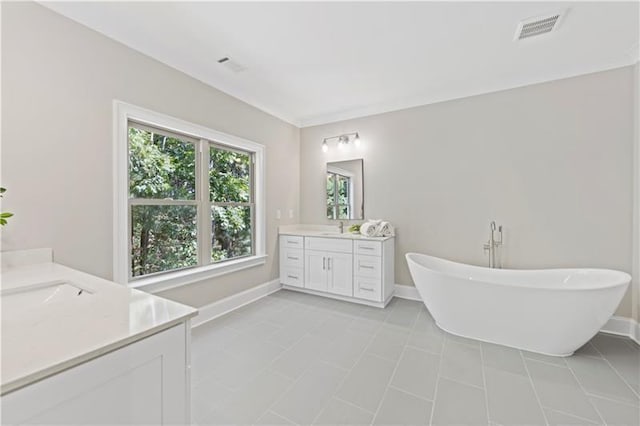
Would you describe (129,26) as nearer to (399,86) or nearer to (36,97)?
(36,97)

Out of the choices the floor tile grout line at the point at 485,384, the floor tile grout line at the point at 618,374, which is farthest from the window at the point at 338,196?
the floor tile grout line at the point at 618,374

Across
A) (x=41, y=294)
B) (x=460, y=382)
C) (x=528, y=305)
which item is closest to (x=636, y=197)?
(x=528, y=305)

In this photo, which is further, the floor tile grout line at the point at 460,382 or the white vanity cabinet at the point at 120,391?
the floor tile grout line at the point at 460,382

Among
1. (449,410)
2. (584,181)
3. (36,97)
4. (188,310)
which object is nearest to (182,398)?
(188,310)

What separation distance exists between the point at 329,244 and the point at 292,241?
595 mm

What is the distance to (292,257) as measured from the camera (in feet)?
12.5

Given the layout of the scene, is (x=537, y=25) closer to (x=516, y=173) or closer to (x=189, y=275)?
(x=516, y=173)

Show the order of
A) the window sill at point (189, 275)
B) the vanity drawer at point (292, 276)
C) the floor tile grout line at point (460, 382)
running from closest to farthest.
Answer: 1. the floor tile grout line at point (460, 382)
2. the window sill at point (189, 275)
3. the vanity drawer at point (292, 276)

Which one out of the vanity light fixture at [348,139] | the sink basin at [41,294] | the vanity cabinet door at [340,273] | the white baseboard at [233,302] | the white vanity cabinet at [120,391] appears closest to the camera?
the white vanity cabinet at [120,391]

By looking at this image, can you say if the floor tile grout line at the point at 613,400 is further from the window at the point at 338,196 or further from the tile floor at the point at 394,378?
the window at the point at 338,196

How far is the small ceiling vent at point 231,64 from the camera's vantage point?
2.53 meters

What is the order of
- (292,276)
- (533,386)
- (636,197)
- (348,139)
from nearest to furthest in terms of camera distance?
1. (533,386)
2. (636,197)
3. (292,276)
4. (348,139)

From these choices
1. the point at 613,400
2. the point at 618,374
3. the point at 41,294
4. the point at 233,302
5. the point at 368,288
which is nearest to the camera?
the point at 41,294

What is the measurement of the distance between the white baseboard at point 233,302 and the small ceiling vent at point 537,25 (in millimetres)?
3621
